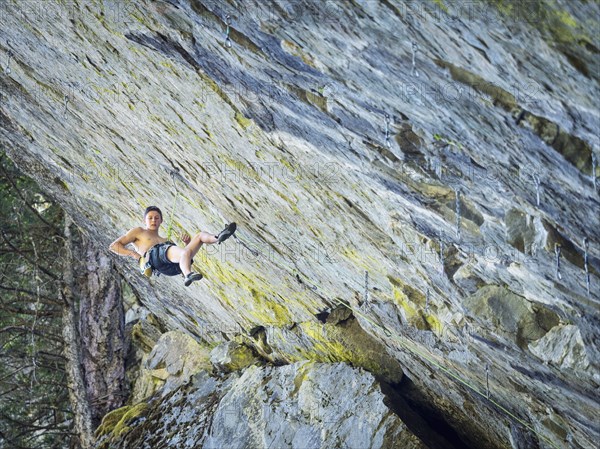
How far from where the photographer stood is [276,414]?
9.86 m

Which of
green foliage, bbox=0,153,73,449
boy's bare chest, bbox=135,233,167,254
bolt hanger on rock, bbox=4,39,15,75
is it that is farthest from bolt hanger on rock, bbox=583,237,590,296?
green foliage, bbox=0,153,73,449

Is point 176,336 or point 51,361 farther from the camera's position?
point 51,361

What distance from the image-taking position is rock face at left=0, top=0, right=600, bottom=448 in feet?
16.6

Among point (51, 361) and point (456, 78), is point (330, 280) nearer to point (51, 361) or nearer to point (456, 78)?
point (456, 78)

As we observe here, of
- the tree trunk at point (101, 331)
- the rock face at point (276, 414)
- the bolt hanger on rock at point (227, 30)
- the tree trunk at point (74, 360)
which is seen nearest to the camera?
the bolt hanger on rock at point (227, 30)

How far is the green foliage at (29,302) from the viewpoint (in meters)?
14.0

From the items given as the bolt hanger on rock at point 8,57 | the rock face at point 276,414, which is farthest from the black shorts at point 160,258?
the bolt hanger on rock at point 8,57

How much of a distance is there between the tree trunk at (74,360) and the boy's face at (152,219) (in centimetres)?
540

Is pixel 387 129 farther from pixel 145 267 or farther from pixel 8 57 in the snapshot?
pixel 8 57

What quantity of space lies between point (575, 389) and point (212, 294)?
542 centimetres

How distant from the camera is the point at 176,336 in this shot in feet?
42.9

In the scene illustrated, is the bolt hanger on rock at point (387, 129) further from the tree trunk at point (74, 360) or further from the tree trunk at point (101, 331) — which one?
the tree trunk at point (74, 360)

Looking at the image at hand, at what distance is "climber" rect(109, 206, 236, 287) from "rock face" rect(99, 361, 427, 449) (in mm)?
2349

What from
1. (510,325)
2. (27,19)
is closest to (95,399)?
(27,19)
